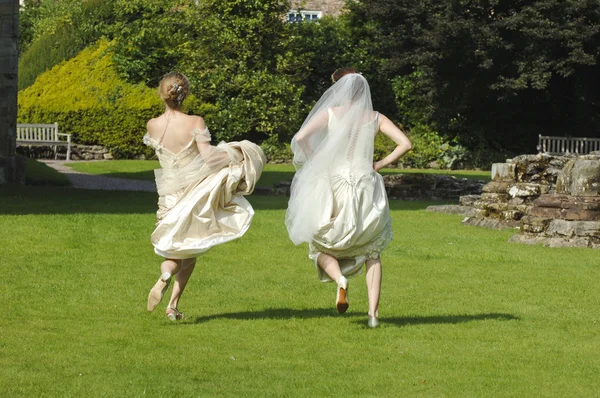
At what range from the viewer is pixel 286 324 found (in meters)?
8.62

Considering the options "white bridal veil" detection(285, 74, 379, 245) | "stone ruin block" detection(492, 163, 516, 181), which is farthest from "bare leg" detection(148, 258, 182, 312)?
"stone ruin block" detection(492, 163, 516, 181)

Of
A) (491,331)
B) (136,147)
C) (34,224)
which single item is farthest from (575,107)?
(491,331)

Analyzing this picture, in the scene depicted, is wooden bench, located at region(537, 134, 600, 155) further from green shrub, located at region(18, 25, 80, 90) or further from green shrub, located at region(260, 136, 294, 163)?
green shrub, located at region(18, 25, 80, 90)

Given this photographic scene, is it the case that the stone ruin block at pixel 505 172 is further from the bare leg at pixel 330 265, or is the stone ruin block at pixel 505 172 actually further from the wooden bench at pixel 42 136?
the wooden bench at pixel 42 136

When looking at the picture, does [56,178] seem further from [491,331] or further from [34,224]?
[491,331]

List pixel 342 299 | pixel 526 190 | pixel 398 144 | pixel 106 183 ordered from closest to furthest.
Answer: pixel 342 299 < pixel 398 144 < pixel 526 190 < pixel 106 183

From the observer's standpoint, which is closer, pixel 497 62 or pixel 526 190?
pixel 526 190

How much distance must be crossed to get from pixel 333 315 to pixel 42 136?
26823mm

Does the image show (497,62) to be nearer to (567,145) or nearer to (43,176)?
(567,145)

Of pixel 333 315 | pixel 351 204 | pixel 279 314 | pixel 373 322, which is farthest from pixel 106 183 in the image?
pixel 373 322

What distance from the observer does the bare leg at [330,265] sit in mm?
8453

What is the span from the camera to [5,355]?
23.4 ft

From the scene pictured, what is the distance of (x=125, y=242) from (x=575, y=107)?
2605cm

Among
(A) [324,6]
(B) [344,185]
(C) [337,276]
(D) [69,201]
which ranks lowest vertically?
(D) [69,201]
